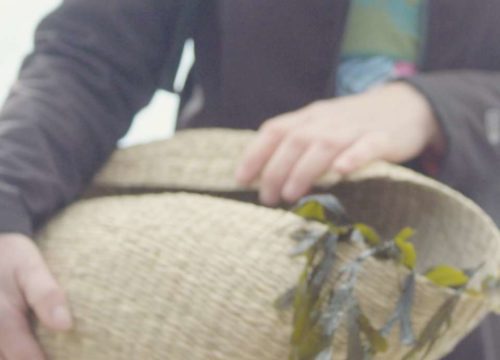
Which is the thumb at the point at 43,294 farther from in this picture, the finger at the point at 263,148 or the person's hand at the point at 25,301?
the finger at the point at 263,148

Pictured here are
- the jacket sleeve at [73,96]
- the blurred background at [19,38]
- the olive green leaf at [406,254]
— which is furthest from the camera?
the blurred background at [19,38]

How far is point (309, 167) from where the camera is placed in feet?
1.37

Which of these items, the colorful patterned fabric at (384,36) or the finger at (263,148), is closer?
the finger at (263,148)

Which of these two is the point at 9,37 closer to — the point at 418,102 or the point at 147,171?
the point at 147,171

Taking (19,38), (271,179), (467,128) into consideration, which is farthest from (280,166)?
(19,38)

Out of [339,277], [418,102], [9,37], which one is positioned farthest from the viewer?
[9,37]

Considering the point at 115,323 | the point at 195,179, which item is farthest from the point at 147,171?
the point at 115,323

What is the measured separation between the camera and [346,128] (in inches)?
16.9

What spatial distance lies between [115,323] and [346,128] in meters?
0.16

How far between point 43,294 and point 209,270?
0.29ft

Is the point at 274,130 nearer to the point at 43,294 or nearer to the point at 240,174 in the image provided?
the point at 240,174

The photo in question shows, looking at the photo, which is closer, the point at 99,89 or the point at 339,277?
the point at 339,277

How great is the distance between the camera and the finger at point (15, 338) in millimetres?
393

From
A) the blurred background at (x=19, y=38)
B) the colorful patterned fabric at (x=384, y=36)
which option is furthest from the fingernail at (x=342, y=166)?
the blurred background at (x=19, y=38)
